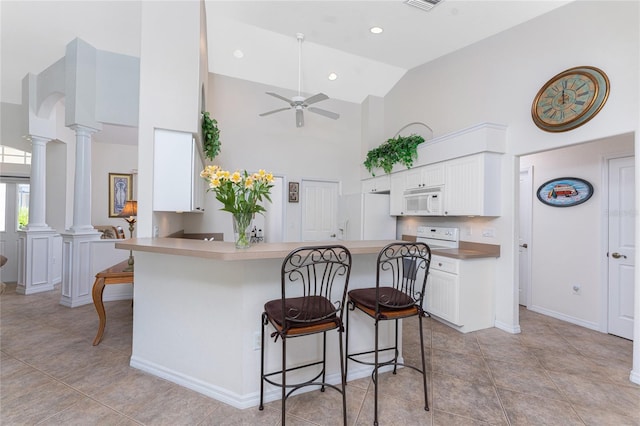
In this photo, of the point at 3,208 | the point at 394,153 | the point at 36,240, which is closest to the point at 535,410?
the point at 394,153

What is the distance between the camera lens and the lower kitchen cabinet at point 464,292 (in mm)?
3285

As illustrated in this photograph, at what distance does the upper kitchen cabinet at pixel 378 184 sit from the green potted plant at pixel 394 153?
0.14m

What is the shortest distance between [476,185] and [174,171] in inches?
128

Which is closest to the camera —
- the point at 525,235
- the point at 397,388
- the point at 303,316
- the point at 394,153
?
the point at 303,316

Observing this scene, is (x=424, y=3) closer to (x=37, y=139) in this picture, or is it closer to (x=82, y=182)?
(x=82, y=182)

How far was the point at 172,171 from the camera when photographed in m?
2.70

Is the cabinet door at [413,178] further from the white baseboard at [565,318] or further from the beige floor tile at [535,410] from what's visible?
the beige floor tile at [535,410]

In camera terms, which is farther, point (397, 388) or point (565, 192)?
point (565, 192)

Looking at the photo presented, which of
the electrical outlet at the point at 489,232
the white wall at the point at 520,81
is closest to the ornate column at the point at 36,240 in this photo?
the white wall at the point at 520,81

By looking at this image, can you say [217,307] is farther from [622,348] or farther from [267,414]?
[622,348]

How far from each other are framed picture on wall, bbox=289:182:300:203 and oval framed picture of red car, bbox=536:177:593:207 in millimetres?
3628

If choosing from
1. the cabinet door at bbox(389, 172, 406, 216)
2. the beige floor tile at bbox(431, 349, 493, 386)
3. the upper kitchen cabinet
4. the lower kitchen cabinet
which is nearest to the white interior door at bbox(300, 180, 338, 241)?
the upper kitchen cabinet

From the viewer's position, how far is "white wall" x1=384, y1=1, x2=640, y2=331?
250cm

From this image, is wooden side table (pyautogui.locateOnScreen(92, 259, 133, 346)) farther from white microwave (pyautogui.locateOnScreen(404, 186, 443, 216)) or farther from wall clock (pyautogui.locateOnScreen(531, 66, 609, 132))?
wall clock (pyautogui.locateOnScreen(531, 66, 609, 132))
